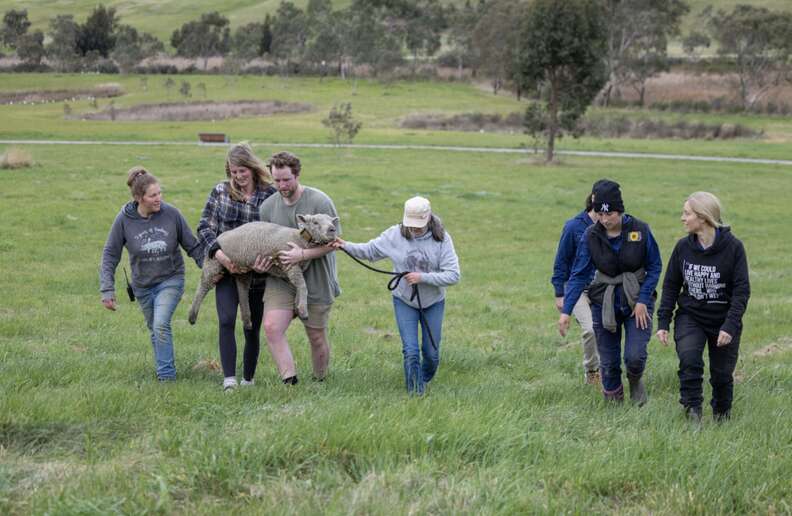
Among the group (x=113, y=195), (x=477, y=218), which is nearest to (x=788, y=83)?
(x=477, y=218)

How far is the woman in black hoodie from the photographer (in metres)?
6.38

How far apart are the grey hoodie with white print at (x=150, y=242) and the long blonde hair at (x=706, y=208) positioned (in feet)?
13.8

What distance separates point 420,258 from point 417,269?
0.10 meters

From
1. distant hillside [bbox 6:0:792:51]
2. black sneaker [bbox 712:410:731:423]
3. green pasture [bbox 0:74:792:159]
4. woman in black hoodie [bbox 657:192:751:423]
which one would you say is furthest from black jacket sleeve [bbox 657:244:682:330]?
distant hillside [bbox 6:0:792:51]

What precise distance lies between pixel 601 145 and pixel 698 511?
47453 mm

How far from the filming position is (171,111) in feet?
232

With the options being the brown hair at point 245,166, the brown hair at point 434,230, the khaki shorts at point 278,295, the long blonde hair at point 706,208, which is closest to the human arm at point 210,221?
the brown hair at point 245,166

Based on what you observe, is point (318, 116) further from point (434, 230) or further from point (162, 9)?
point (162, 9)

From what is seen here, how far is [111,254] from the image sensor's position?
764cm

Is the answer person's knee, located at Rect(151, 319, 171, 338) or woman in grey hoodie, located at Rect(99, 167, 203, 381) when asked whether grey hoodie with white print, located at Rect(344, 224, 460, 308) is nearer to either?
woman in grey hoodie, located at Rect(99, 167, 203, 381)

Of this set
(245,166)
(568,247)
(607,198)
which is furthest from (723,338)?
(245,166)

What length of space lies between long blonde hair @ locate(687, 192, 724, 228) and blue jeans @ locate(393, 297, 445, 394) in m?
2.24

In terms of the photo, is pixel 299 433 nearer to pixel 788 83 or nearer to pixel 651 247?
pixel 651 247

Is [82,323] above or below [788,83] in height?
below
